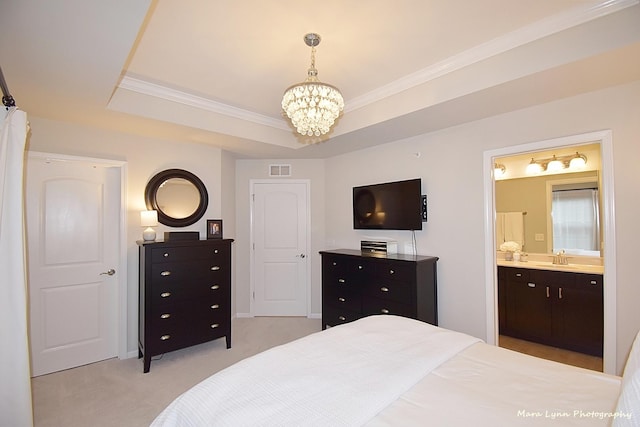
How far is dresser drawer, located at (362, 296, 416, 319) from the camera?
3088 mm

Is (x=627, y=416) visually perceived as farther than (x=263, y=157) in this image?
No

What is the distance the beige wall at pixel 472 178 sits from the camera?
223 cm

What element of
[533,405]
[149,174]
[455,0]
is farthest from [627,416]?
[149,174]

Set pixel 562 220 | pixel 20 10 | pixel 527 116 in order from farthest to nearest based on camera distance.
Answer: pixel 562 220 → pixel 527 116 → pixel 20 10

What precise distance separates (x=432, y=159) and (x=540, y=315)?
6.95 feet

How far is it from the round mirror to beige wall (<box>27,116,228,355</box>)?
A: 85 mm

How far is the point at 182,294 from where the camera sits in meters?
3.20

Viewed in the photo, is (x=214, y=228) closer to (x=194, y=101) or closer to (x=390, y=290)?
(x=194, y=101)

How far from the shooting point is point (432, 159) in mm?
3434

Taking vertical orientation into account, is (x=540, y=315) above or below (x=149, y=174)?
below

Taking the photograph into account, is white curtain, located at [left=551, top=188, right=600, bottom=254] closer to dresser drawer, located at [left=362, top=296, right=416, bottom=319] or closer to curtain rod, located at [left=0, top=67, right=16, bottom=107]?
dresser drawer, located at [left=362, top=296, right=416, bottom=319]

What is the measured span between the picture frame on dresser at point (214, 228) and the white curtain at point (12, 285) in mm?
2027

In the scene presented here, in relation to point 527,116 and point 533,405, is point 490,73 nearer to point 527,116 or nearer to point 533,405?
point 527,116

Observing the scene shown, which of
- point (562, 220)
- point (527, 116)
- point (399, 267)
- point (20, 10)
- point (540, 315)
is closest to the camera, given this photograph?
point (20, 10)
